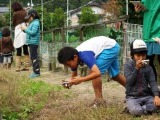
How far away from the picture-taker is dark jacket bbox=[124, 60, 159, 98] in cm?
439

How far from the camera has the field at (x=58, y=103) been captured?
4.15 meters

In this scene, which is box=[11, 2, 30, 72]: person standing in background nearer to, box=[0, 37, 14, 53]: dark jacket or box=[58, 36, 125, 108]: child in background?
box=[0, 37, 14, 53]: dark jacket

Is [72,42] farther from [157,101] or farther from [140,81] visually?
[157,101]

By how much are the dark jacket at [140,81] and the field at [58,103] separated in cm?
25

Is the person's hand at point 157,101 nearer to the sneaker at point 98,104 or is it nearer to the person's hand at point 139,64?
the person's hand at point 139,64

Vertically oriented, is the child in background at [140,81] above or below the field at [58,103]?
above

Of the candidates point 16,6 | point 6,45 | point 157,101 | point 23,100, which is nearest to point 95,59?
point 157,101

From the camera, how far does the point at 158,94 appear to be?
4305 millimetres

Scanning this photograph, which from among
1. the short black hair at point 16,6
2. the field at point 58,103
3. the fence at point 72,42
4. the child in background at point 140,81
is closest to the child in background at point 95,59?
the field at point 58,103

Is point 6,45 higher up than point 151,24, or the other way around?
point 151,24

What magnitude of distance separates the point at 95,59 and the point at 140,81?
2.09 feet

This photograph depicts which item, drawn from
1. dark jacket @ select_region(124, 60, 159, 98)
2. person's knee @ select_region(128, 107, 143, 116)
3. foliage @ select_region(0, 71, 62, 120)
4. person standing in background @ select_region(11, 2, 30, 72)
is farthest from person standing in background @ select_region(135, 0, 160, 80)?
person standing in background @ select_region(11, 2, 30, 72)

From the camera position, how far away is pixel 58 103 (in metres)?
5.20

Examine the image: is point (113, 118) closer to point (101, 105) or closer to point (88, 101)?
point (101, 105)
